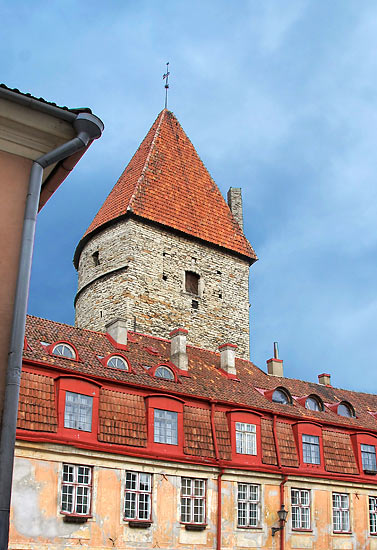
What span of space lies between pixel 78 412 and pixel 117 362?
3279mm

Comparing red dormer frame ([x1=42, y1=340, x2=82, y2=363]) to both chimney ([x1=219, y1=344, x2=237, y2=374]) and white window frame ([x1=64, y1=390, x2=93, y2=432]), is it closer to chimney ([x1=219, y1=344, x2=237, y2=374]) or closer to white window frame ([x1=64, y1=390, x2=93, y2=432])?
white window frame ([x1=64, y1=390, x2=93, y2=432])

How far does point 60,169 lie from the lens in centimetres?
908

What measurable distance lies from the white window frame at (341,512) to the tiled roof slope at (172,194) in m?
14.7

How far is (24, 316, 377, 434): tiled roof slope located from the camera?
19.8 m

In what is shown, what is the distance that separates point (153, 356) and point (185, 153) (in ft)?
56.3

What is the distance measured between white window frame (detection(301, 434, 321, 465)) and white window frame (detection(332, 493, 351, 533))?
4.26 ft

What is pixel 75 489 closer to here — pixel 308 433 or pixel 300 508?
pixel 300 508

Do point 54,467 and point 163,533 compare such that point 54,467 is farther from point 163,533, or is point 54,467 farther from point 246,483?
point 246,483

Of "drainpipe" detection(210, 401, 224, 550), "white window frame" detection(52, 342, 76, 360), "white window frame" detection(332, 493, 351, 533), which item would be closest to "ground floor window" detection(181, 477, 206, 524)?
"drainpipe" detection(210, 401, 224, 550)

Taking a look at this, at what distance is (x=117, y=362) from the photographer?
21.0 metres

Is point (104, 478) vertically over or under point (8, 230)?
under

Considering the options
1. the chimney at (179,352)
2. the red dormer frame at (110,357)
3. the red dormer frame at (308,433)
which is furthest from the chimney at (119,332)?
the red dormer frame at (308,433)

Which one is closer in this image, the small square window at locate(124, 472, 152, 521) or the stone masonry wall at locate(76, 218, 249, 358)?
the small square window at locate(124, 472, 152, 521)

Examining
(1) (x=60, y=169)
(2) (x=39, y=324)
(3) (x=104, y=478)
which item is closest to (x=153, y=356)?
(2) (x=39, y=324)
